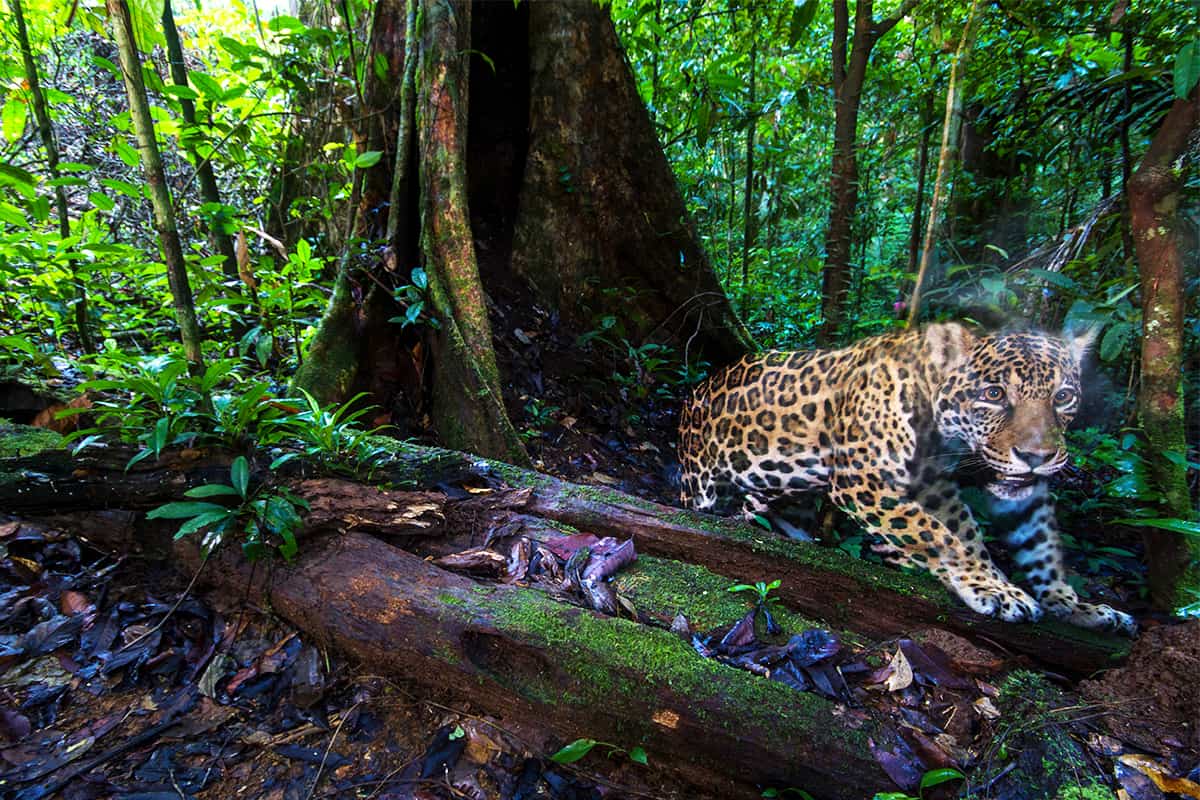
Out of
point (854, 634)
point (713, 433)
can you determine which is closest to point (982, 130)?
point (713, 433)

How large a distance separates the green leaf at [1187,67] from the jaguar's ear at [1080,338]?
123cm

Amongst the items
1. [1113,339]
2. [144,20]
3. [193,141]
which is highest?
[144,20]

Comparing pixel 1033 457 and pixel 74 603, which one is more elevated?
pixel 1033 457

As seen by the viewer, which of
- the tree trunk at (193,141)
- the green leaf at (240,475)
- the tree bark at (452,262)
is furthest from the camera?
the tree bark at (452,262)

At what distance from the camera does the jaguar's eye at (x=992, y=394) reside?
3037 millimetres

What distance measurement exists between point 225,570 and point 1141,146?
→ 7997mm

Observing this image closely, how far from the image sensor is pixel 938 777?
2.02 meters

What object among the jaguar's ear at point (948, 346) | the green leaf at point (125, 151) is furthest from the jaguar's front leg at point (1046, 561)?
the green leaf at point (125, 151)

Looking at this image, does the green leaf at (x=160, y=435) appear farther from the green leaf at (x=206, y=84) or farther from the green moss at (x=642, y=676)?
the green leaf at (x=206, y=84)

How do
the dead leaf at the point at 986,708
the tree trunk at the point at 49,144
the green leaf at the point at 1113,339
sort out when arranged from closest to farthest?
the dead leaf at the point at 986,708, the green leaf at the point at 1113,339, the tree trunk at the point at 49,144

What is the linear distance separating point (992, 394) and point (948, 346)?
377 mm

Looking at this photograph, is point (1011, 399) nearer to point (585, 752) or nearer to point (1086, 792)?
point (1086, 792)

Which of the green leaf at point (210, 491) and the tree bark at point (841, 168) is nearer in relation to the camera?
the green leaf at point (210, 491)

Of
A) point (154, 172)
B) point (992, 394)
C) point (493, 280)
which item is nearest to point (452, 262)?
point (493, 280)
